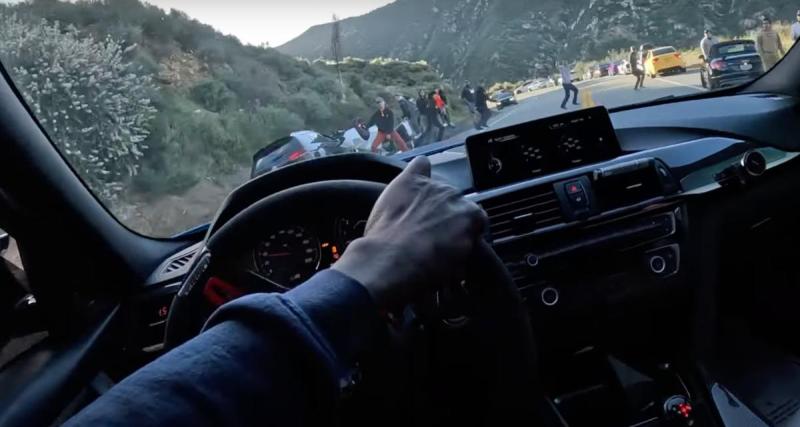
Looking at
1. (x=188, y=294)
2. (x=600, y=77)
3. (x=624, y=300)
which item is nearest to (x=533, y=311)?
(x=624, y=300)

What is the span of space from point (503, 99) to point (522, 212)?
77 cm

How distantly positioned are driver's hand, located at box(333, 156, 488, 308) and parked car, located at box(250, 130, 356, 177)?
5.06 ft

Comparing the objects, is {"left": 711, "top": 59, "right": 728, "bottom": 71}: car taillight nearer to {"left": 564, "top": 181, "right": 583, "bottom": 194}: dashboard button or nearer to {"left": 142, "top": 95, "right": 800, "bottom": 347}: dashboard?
{"left": 142, "top": 95, "right": 800, "bottom": 347}: dashboard

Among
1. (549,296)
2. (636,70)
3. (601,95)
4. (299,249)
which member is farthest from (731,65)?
(299,249)

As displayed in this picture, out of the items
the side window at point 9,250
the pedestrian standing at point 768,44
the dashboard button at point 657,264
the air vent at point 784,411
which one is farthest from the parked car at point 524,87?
the side window at point 9,250

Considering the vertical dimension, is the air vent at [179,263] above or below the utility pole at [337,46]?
below

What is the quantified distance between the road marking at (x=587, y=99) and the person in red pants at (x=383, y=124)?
0.99m

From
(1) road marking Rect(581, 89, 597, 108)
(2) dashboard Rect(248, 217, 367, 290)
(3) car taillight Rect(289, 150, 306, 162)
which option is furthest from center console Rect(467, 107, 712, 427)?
(2) dashboard Rect(248, 217, 367, 290)

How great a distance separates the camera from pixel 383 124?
366cm

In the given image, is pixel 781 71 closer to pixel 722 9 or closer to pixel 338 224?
pixel 722 9

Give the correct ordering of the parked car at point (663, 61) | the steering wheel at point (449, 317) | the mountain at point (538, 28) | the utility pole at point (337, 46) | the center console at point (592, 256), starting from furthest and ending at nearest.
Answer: the parked car at point (663, 61)
the mountain at point (538, 28)
the utility pole at point (337, 46)
the center console at point (592, 256)
the steering wheel at point (449, 317)

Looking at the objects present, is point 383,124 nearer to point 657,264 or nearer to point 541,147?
point 541,147

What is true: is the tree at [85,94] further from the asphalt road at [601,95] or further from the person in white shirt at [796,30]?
the person in white shirt at [796,30]

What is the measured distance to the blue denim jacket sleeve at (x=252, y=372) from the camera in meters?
1.12
